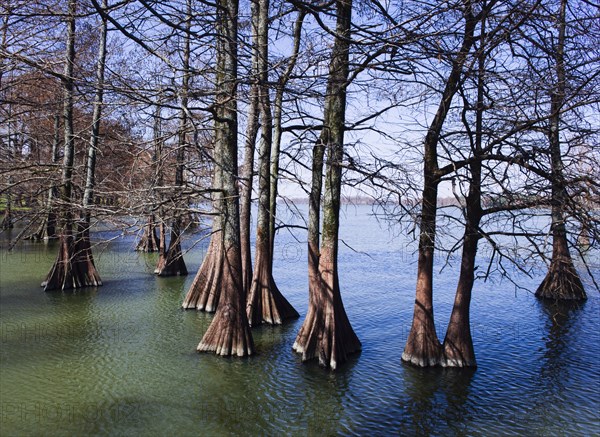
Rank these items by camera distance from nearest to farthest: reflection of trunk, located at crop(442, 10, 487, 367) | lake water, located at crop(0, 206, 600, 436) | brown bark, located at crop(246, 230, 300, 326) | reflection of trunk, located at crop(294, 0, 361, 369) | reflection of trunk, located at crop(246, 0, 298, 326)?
lake water, located at crop(0, 206, 600, 436) < reflection of trunk, located at crop(442, 10, 487, 367) < reflection of trunk, located at crop(294, 0, 361, 369) < reflection of trunk, located at crop(246, 0, 298, 326) < brown bark, located at crop(246, 230, 300, 326)

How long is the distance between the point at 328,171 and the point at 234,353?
395 centimetres

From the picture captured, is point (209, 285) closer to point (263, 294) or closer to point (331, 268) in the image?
point (263, 294)

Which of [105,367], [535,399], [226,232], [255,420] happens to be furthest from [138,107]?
[535,399]

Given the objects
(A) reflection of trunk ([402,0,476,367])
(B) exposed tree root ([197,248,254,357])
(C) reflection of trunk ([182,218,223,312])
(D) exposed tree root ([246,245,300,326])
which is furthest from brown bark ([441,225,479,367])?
(C) reflection of trunk ([182,218,223,312])

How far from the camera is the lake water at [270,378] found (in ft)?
24.0

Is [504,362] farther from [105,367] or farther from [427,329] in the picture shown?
[105,367]

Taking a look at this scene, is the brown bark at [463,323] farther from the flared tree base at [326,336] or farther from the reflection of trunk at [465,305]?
the flared tree base at [326,336]

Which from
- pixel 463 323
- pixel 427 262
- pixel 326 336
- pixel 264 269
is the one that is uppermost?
pixel 427 262

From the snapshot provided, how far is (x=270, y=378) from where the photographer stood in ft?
29.6

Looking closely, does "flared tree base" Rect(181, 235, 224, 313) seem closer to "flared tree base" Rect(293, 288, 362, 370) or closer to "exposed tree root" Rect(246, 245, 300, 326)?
"exposed tree root" Rect(246, 245, 300, 326)

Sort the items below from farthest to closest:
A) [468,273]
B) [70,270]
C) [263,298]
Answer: [70,270] < [263,298] < [468,273]

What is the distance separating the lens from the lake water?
7.33 m

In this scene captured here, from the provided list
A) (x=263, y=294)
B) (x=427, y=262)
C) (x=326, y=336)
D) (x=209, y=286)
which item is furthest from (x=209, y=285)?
(x=427, y=262)

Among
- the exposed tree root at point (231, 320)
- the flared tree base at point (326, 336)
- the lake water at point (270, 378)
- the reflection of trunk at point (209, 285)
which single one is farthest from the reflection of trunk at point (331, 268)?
the reflection of trunk at point (209, 285)
